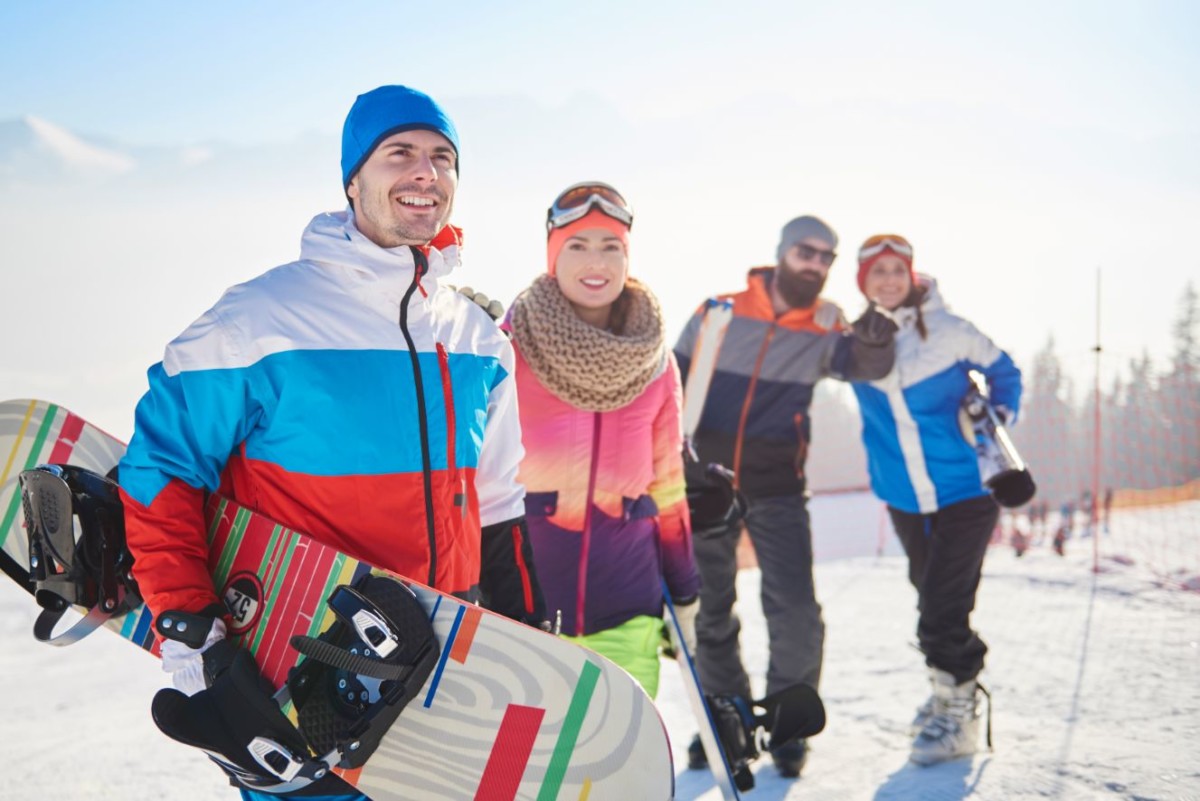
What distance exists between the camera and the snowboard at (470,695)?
1.86m

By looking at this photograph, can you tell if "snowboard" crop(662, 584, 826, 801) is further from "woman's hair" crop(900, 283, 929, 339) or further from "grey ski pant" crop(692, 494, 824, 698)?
"woman's hair" crop(900, 283, 929, 339)

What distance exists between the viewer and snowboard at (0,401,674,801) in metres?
1.86

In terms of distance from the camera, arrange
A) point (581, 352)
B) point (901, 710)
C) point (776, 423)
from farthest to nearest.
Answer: point (901, 710)
point (776, 423)
point (581, 352)

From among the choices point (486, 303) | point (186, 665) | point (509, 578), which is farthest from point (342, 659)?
point (486, 303)

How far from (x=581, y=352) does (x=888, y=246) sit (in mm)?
2216

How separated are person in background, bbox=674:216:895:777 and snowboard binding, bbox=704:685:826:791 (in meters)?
1.21

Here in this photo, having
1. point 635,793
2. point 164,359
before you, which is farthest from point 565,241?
point 635,793

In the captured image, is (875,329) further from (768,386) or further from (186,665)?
(186,665)

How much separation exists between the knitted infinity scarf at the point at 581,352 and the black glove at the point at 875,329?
4.86 ft

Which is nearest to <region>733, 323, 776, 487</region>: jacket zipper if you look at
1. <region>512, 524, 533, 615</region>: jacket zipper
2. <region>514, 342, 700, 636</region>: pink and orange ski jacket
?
<region>514, 342, 700, 636</region>: pink and orange ski jacket

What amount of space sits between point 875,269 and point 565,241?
197cm

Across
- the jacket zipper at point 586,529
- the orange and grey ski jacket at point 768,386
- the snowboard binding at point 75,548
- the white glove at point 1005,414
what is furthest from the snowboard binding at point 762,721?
the white glove at point 1005,414

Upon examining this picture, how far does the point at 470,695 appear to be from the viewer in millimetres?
1947

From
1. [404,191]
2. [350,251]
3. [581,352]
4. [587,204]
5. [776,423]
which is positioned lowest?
[776,423]
